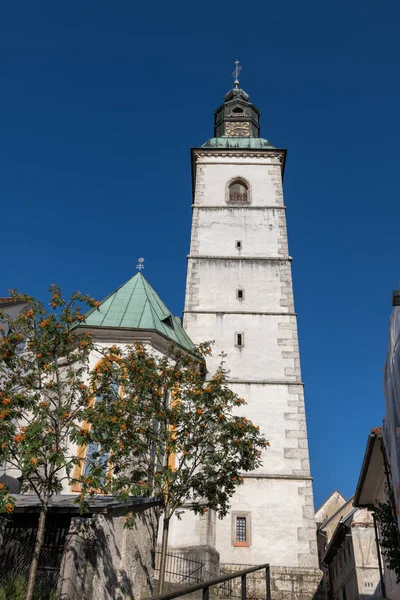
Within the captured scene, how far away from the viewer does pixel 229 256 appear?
21750 mm

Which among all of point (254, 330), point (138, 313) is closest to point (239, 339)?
point (254, 330)

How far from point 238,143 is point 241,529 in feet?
60.7

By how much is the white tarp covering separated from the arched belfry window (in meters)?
15.7

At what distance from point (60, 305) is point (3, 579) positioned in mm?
4609

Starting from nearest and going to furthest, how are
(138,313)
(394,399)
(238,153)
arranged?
(394,399) < (138,313) < (238,153)

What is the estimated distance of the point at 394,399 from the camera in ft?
29.5

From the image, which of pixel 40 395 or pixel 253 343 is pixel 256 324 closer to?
pixel 253 343

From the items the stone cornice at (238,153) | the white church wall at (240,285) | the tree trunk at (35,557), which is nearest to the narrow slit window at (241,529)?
the white church wall at (240,285)

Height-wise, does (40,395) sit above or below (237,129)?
below

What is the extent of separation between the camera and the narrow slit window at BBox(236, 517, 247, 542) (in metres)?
15.5

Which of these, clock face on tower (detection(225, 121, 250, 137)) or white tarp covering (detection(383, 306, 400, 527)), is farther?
clock face on tower (detection(225, 121, 250, 137))

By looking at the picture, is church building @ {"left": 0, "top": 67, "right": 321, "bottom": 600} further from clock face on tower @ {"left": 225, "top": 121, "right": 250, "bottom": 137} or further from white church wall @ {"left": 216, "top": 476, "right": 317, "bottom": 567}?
clock face on tower @ {"left": 225, "top": 121, "right": 250, "bottom": 137}

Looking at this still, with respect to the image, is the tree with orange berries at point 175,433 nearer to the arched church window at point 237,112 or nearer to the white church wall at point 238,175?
the white church wall at point 238,175

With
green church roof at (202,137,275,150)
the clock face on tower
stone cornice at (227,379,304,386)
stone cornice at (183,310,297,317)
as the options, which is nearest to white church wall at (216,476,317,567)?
stone cornice at (227,379,304,386)
